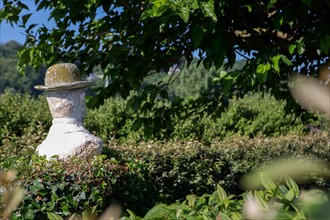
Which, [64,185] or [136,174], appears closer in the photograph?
[64,185]

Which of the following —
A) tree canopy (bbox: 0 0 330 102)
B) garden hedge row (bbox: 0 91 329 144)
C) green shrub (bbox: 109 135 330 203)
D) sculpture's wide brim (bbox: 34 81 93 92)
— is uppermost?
tree canopy (bbox: 0 0 330 102)

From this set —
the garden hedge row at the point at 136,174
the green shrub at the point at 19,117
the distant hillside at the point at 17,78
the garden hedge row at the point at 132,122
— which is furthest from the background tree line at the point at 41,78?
the garden hedge row at the point at 136,174

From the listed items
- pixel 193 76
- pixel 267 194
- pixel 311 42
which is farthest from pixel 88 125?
pixel 193 76

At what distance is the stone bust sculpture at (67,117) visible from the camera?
14.3 ft

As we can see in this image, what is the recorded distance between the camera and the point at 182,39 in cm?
478

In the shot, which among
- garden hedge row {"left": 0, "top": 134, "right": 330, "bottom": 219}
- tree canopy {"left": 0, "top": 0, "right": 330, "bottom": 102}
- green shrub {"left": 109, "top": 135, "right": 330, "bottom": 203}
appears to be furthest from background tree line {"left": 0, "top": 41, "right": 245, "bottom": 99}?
tree canopy {"left": 0, "top": 0, "right": 330, "bottom": 102}

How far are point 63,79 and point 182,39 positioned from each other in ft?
3.97

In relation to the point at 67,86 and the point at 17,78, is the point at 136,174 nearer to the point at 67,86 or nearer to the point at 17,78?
the point at 67,86

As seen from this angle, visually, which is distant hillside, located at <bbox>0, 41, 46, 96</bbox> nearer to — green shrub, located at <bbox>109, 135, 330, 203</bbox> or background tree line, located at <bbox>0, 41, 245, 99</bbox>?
background tree line, located at <bbox>0, 41, 245, 99</bbox>

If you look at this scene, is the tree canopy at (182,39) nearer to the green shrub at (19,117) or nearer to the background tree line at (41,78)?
the green shrub at (19,117)

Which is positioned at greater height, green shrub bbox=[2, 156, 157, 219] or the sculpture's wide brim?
the sculpture's wide brim

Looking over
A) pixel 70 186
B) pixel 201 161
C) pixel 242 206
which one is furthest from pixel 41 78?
pixel 242 206

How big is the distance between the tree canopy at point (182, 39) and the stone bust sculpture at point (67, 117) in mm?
388

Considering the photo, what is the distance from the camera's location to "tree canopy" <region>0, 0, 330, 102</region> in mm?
3576
